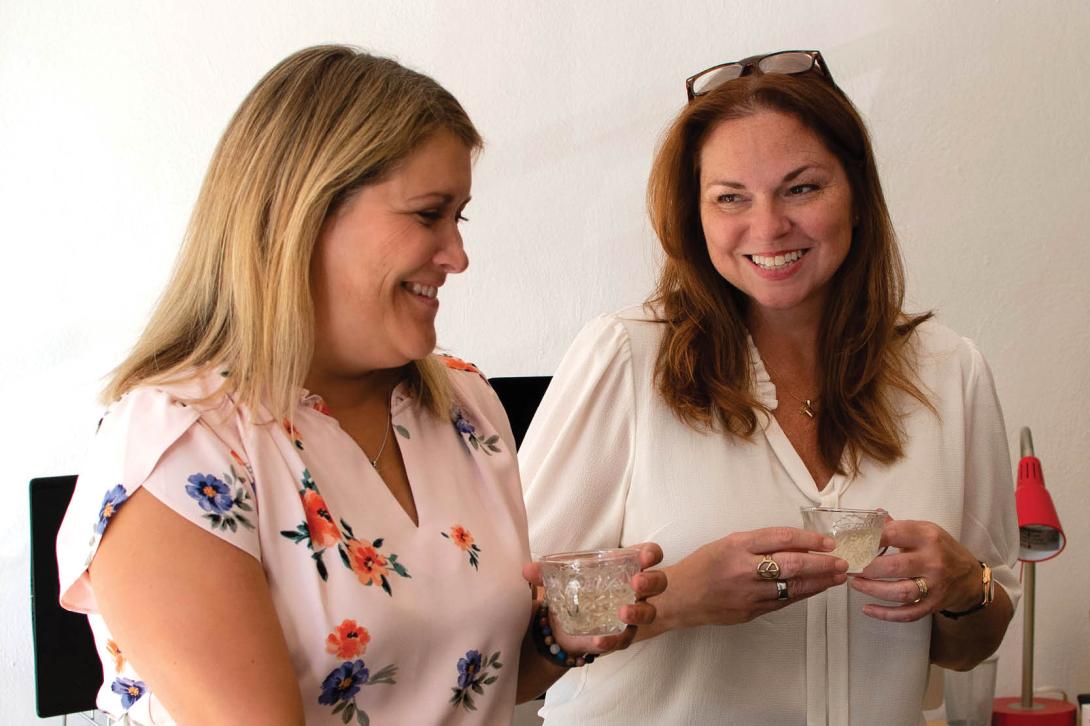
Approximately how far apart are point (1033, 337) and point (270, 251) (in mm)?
2411

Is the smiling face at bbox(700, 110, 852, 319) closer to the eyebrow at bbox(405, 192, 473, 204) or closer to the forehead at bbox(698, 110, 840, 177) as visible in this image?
the forehead at bbox(698, 110, 840, 177)

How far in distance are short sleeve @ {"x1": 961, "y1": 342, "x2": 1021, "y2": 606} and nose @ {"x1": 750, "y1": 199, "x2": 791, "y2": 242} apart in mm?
431

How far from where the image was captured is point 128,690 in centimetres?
121

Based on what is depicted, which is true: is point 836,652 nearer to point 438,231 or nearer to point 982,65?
point 438,231

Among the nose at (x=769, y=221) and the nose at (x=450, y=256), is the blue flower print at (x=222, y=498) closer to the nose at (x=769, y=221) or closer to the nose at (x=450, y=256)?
the nose at (x=450, y=256)

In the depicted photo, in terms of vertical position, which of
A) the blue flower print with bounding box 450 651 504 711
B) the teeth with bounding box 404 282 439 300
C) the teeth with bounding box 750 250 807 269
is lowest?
the blue flower print with bounding box 450 651 504 711

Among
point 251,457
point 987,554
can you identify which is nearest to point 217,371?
point 251,457

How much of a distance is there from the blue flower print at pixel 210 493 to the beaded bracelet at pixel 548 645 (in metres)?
0.49

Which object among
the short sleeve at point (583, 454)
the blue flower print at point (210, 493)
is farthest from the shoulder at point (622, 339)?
the blue flower print at point (210, 493)

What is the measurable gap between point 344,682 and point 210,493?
243 mm

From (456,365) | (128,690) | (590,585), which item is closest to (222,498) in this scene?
(128,690)

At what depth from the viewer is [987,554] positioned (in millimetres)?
1964

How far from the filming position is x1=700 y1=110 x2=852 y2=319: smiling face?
1.85m

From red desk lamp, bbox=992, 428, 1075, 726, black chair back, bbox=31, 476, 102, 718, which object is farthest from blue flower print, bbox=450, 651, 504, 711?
red desk lamp, bbox=992, 428, 1075, 726
